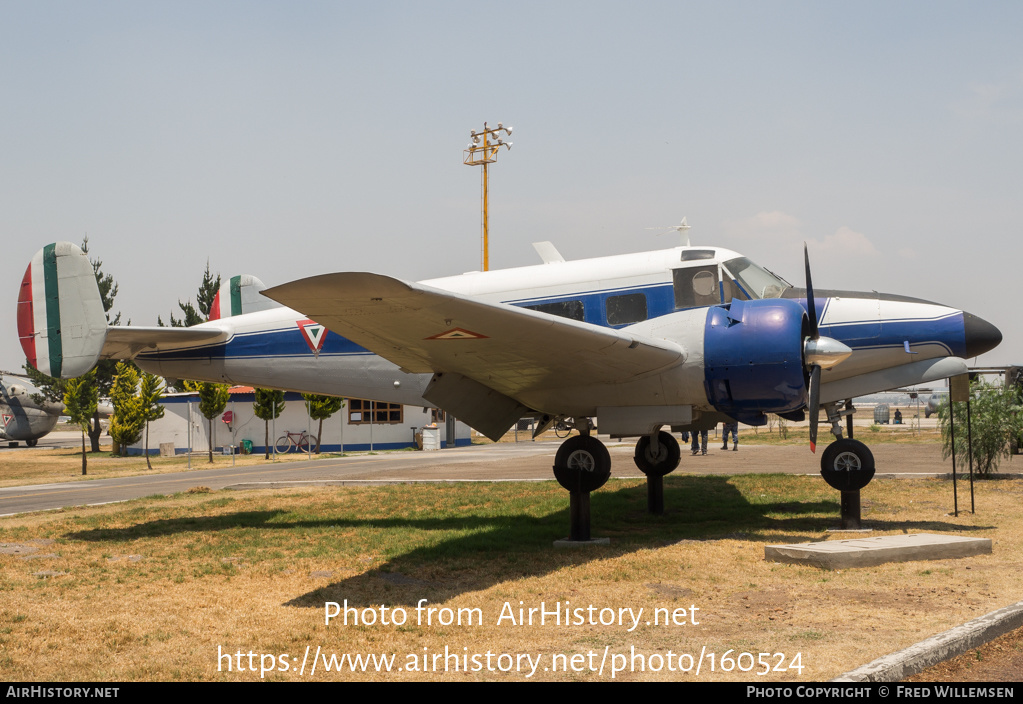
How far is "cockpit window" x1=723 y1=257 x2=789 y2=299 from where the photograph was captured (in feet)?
39.2

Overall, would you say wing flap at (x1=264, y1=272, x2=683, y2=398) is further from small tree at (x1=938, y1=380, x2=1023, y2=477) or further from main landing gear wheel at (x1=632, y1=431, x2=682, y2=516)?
small tree at (x1=938, y1=380, x2=1023, y2=477)

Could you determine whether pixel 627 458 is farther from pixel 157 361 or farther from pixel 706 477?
pixel 157 361

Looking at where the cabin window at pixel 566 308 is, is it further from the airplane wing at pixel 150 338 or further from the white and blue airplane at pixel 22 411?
the white and blue airplane at pixel 22 411

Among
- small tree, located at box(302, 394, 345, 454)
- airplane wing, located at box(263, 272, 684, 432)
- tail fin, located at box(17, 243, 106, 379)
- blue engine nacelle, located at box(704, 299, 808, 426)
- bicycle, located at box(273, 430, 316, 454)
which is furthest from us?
bicycle, located at box(273, 430, 316, 454)

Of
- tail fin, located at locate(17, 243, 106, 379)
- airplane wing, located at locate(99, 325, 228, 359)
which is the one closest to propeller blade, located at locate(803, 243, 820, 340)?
airplane wing, located at locate(99, 325, 228, 359)

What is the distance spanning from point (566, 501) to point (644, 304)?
17.2 feet

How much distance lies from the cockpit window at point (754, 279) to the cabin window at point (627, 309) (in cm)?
144

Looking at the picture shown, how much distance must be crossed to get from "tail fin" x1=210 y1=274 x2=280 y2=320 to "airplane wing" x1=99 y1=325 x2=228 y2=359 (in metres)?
1.62

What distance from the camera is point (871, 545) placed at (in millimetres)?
9234

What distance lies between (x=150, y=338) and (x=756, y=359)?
10297 mm

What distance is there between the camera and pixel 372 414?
1656 inches

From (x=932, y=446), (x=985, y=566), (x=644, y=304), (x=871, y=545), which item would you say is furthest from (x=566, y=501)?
(x=932, y=446)

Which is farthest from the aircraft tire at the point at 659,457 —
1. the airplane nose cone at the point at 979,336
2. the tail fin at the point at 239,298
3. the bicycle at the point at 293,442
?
the bicycle at the point at 293,442

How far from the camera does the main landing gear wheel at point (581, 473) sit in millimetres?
10633
